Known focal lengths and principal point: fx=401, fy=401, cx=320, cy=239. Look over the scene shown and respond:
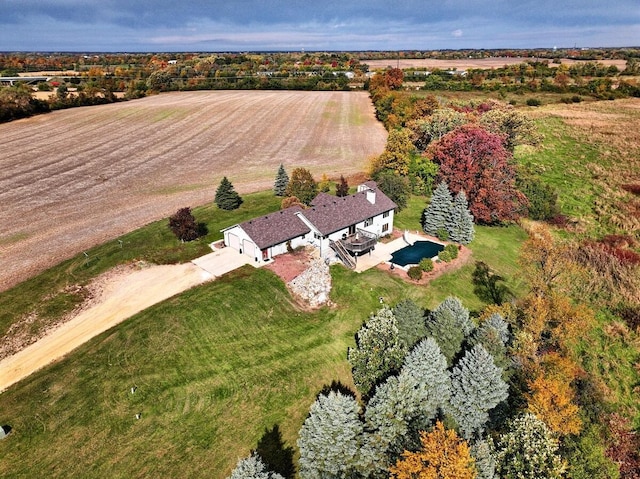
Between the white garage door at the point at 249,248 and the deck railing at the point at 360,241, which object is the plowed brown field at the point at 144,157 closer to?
the white garage door at the point at 249,248

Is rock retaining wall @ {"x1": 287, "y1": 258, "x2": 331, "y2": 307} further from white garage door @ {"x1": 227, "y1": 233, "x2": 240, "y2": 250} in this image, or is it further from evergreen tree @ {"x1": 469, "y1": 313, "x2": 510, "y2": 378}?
evergreen tree @ {"x1": 469, "y1": 313, "x2": 510, "y2": 378}

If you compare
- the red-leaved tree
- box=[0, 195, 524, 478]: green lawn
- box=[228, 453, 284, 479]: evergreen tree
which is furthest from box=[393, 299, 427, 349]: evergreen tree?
the red-leaved tree

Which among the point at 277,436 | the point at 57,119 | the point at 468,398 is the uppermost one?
the point at 57,119

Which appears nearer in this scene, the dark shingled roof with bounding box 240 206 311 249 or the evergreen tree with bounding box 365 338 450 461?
the evergreen tree with bounding box 365 338 450 461

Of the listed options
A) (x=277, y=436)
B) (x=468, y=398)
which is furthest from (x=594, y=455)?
(x=277, y=436)

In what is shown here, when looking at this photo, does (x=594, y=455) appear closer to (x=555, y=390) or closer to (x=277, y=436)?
(x=555, y=390)

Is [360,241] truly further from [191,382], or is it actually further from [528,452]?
[528,452]

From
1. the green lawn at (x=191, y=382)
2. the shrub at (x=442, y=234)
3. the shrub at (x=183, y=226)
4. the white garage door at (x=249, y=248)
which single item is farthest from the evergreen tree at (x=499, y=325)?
the shrub at (x=183, y=226)
